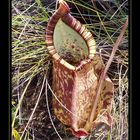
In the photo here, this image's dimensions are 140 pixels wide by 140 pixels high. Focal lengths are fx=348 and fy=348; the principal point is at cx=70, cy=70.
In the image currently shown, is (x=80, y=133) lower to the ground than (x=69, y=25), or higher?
lower

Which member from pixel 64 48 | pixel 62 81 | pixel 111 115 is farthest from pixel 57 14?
pixel 111 115

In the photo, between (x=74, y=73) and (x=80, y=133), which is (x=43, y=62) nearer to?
(x=74, y=73)

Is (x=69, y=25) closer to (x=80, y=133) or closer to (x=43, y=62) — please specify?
(x=43, y=62)

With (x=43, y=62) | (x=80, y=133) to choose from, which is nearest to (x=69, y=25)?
(x=43, y=62)

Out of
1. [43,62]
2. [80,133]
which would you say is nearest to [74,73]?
[43,62]

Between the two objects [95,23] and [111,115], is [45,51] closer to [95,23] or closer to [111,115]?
[95,23]

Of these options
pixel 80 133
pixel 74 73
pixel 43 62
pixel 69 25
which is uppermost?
pixel 69 25
